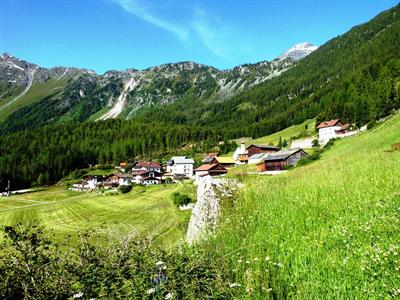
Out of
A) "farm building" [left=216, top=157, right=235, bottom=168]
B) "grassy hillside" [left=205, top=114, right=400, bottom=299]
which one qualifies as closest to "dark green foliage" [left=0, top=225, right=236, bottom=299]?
"grassy hillside" [left=205, top=114, right=400, bottom=299]

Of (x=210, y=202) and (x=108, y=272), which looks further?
(x=210, y=202)

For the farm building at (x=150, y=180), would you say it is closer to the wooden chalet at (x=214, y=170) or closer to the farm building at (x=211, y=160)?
the farm building at (x=211, y=160)

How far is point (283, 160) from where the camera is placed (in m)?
85.8

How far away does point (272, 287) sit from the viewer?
21.1 ft

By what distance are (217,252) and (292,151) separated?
79.6m

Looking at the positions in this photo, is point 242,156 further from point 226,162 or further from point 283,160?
point 283,160

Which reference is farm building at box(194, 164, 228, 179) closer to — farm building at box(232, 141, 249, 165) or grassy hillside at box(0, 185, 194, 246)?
farm building at box(232, 141, 249, 165)

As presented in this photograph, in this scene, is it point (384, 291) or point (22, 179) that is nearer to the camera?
point (384, 291)

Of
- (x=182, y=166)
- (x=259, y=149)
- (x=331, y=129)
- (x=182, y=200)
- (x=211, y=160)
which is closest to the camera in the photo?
(x=182, y=200)

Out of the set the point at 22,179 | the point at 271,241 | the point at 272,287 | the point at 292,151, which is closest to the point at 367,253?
the point at 272,287

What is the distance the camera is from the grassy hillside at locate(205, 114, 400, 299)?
5.77 metres

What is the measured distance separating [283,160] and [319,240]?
8022 centimetres

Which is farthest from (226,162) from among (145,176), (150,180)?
(145,176)

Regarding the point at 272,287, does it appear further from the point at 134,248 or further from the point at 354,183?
the point at 354,183
